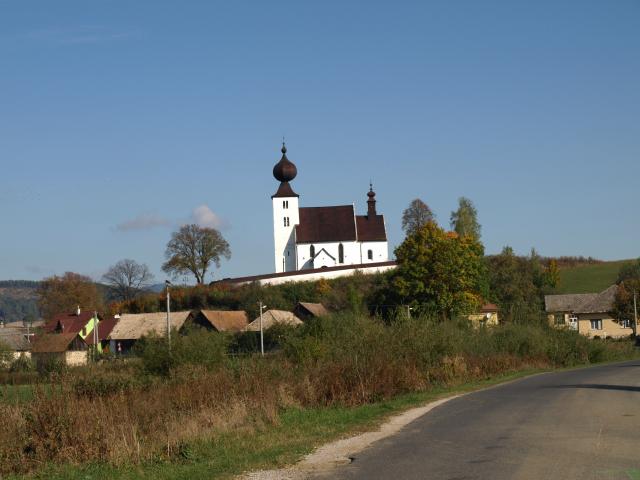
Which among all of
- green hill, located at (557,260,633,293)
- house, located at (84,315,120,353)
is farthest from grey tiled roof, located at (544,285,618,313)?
house, located at (84,315,120,353)

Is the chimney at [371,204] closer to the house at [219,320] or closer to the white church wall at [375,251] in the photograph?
the white church wall at [375,251]

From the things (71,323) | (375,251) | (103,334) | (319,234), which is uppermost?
(319,234)

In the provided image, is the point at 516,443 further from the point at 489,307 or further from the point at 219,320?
the point at 489,307

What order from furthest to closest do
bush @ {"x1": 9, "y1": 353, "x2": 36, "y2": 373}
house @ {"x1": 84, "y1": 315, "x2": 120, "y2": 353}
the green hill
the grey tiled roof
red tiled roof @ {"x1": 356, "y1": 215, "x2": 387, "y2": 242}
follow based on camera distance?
red tiled roof @ {"x1": 356, "y1": 215, "x2": 387, "y2": 242}
the green hill
the grey tiled roof
house @ {"x1": 84, "y1": 315, "x2": 120, "y2": 353}
bush @ {"x1": 9, "y1": 353, "x2": 36, "y2": 373}

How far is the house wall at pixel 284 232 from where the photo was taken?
112 metres

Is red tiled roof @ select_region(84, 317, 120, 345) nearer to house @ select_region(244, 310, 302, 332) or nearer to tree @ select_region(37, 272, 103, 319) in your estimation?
house @ select_region(244, 310, 302, 332)

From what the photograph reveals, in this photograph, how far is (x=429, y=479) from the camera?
1047cm

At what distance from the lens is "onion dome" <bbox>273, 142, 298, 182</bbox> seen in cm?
11647

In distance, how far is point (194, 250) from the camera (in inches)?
4365

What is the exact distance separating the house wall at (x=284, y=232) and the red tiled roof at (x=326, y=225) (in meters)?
1.17

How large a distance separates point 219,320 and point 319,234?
38.2 metres

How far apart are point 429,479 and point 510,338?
1234 inches

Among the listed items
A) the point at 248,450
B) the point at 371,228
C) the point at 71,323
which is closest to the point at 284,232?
the point at 371,228

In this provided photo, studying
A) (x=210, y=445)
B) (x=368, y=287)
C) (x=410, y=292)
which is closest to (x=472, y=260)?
(x=410, y=292)
